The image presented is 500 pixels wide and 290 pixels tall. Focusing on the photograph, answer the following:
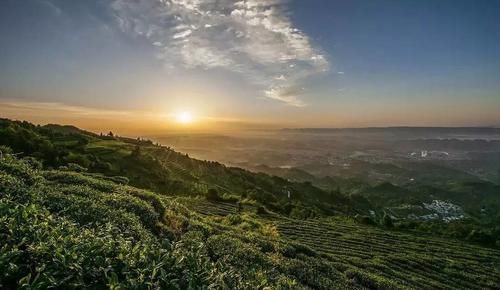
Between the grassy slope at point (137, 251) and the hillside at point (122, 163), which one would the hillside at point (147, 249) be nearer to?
the grassy slope at point (137, 251)

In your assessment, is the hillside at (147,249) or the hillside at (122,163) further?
the hillside at (122,163)

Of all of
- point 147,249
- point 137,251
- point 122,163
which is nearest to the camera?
point 137,251

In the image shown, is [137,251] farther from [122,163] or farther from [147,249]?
[122,163]

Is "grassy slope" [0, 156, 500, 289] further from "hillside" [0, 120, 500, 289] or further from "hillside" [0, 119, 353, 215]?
"hillside" [0, 119, 353, 215]

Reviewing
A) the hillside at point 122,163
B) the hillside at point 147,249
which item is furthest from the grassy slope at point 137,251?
the hillside at point 122,163

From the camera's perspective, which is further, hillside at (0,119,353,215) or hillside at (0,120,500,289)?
hillside at (0,119,353,215)

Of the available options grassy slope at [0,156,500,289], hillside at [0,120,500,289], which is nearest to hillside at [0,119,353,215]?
hillside at [0,120,500,289]

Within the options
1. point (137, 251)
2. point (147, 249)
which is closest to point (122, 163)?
point (147, 249)

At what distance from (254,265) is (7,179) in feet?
34.4

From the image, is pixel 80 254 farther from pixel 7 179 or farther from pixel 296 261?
pixel 296 261

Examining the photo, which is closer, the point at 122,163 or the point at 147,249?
the point at 147,249

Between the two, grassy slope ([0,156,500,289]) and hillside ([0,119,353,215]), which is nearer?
grassy slope ([0,156,500,289])

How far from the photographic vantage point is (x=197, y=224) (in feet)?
61.7

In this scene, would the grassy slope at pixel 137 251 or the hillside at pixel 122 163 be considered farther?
the hillside at pixel 122 163
